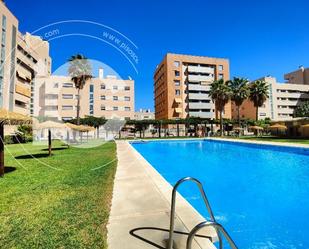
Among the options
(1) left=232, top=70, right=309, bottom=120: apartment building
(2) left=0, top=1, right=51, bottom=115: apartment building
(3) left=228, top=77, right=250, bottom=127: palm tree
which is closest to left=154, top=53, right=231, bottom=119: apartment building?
(1) left=232, top=70, right=309, bottom=120: apartment building

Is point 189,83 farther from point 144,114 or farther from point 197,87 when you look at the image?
point 144,114

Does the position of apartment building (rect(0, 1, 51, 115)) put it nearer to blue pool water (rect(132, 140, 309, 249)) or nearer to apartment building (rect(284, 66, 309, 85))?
blue pool water (rect(132, 140, 309, 249))

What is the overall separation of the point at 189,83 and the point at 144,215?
2421 inches

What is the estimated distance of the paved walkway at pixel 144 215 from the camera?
3.08m

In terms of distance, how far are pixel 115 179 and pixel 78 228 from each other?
3608 millimetres

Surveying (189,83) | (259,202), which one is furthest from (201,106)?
(259,202)

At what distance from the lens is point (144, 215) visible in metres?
4.04

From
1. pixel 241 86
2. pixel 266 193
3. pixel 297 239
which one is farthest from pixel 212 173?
pixel 241 86

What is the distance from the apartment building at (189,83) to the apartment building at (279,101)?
11871 millimetres

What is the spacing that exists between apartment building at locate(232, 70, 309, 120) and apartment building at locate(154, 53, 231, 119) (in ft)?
38.9

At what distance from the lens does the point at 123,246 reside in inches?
116

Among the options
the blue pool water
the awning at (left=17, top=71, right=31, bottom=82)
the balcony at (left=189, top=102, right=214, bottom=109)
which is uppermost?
the awning at (left=17, top=71, right=31, bottom=82)

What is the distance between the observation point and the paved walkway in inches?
121

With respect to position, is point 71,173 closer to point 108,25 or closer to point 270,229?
point 108,25
